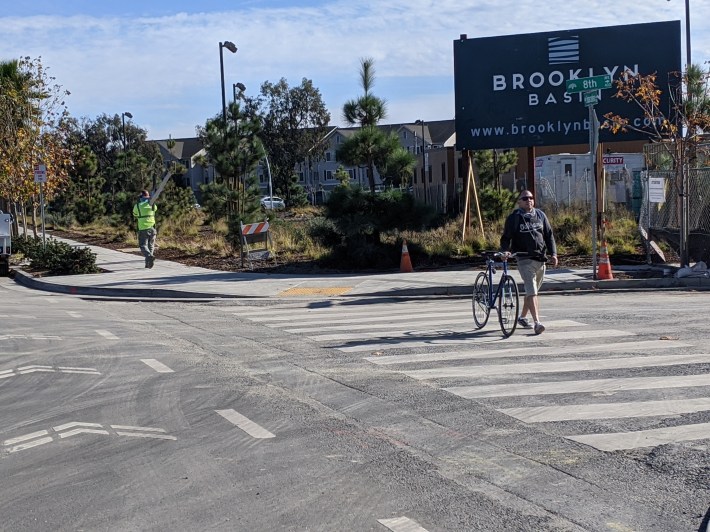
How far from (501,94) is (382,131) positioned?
11.7 feet

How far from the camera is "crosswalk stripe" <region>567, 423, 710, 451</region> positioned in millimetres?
6680

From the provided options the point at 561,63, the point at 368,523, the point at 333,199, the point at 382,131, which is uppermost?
the point at 561,63

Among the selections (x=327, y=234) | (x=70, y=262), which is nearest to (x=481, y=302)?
(x=327, y=234)

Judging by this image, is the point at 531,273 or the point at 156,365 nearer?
the point at 156,365

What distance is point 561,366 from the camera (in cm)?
960

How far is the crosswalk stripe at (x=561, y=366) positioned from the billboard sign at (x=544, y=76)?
46.4 feet

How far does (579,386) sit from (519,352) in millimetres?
1864

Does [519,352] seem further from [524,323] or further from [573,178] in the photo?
[573,178]

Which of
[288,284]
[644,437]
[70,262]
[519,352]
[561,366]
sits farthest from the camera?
[70,262]

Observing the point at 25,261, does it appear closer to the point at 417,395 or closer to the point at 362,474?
the point at 417,395

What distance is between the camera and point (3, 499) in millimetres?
5840

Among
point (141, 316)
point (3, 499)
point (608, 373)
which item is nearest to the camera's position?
point (3, 499)

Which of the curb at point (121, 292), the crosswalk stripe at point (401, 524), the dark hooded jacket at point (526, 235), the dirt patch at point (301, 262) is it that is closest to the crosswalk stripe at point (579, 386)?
the dark hooded jacket at point (526, 235)

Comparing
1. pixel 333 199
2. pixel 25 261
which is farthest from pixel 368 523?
pixel 25 261
